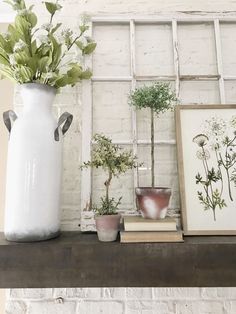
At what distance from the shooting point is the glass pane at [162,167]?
1.17 metres

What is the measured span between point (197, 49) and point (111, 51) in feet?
1.31

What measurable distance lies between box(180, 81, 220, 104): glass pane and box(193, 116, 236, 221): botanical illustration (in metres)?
0.11

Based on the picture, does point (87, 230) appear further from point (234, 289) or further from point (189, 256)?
point (234, 289)

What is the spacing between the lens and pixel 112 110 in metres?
1.23

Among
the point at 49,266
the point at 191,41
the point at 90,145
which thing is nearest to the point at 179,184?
the point at 90,145

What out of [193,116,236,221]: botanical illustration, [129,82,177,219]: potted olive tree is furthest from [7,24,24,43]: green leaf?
[193,116,236,221]: botanical illustration

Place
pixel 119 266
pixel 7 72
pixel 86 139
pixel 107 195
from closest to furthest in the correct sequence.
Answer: pixel 119 266 < pixel 107 195 < pixel 7 72 < pixel 86 139

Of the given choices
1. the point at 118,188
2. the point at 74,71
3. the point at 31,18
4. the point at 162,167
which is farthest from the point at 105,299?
the point at 31,18

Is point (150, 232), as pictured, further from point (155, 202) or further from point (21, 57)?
point (21, 57)

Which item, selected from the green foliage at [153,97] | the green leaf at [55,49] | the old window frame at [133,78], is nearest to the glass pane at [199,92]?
the old window frame at [133,78]

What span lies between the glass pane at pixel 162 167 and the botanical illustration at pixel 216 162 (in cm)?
10

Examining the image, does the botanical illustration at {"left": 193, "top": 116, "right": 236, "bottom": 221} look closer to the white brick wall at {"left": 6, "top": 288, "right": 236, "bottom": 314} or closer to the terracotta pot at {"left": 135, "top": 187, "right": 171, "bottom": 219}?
the terracotta pot at {"left": 135, "top": 187, "right": 171, "bottom": 219}

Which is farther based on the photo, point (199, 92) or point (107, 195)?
point (199, 92)

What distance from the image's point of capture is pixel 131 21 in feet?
4.18
